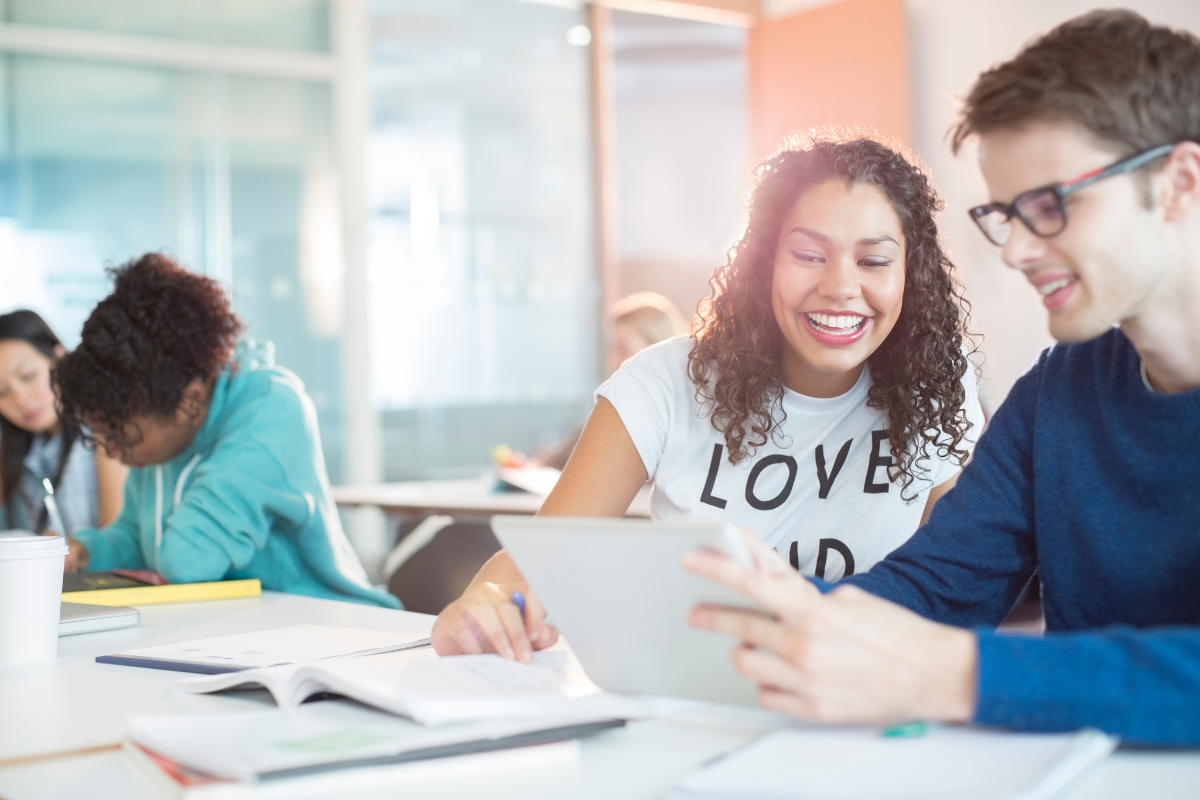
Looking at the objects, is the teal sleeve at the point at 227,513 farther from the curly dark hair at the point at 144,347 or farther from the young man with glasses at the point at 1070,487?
the young man with glasses at the point at 1070,487

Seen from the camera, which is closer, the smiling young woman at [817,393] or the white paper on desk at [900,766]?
the white paper on desk at [900,766]

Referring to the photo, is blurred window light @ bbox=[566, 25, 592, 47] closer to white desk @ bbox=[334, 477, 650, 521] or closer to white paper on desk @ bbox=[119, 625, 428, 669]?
white desk @ bbox=[334, 477, 650, 521]

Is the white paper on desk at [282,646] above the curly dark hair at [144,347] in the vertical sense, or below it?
below

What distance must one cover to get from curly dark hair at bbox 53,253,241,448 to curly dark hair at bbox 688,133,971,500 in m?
1.06

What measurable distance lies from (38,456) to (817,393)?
236 cm

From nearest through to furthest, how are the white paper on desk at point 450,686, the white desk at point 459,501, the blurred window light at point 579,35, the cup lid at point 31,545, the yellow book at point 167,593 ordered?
1. the white paper on desk at point 450,686
2. the cup lid at point 31,545
3. the yellow book at point 167,593
4. the white desk at point 459,501
5. the blurred window light at point 579,35

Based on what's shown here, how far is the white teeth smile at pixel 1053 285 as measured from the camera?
1.10 m

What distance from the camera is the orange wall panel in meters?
5.72

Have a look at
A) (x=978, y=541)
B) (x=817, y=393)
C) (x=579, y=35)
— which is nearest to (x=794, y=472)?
(x=817, y=393)

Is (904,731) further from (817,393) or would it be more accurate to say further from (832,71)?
(832,71)

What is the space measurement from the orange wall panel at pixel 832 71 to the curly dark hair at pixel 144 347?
3.69 metres

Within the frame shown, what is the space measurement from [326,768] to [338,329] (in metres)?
4.68

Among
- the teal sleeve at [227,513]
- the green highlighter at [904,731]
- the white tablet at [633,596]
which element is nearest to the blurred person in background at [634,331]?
the teal sleeve at [227,513]

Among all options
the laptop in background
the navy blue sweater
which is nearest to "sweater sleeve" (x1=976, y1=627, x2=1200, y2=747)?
the navy blue sweater
